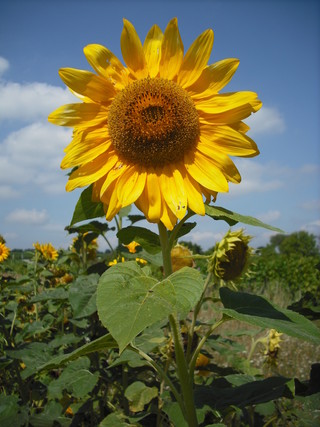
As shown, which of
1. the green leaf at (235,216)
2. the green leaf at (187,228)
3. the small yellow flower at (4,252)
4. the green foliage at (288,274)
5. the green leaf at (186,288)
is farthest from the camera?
the green foliage at (288,274)

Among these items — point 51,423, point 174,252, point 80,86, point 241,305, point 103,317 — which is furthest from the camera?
point 174,252

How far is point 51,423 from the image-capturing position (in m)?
1.71

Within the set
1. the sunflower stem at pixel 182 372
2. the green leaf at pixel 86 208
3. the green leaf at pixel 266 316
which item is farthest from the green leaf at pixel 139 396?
the green leaf at pixel 86 208

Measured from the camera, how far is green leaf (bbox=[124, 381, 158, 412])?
1.65 meters

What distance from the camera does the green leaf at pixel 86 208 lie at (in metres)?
1.31

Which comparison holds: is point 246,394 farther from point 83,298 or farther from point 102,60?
point 102,60

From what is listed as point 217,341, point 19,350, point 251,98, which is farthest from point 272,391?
point 19,350

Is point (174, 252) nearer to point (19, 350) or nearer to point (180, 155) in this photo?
point (180, 155)

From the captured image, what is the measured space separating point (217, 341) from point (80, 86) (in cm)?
134

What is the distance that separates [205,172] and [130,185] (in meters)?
0.23

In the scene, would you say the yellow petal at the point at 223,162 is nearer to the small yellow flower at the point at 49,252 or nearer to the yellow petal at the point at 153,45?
the yellow petal at the point at 153,45

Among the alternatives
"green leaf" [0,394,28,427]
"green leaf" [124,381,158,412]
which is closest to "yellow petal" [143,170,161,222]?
"green leaf" [124,381,158,412]

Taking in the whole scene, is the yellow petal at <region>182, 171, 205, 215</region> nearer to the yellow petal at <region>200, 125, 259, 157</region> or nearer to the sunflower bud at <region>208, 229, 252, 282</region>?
the yellow petal at <region>200, 125, 259, 157</region>

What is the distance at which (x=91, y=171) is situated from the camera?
4.11ft
